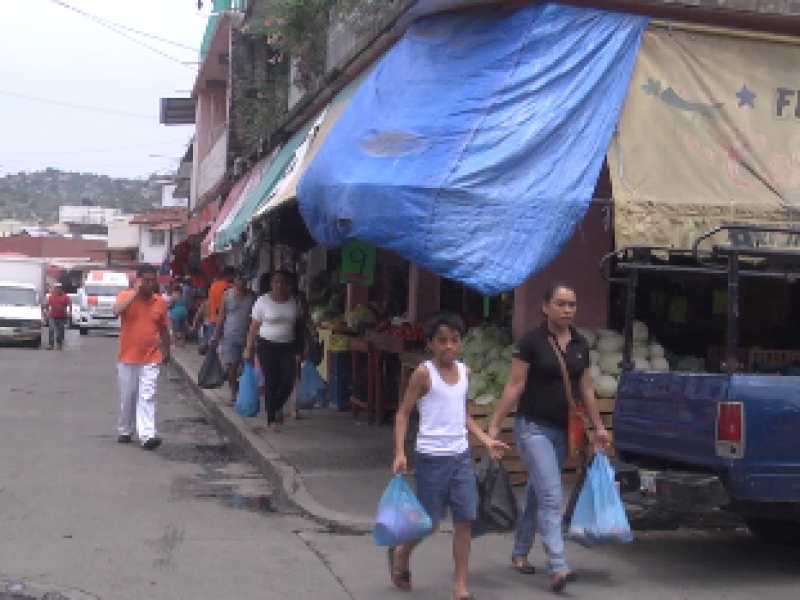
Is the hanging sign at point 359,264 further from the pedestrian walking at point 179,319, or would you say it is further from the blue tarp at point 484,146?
the pedestrian walking at point 179,319

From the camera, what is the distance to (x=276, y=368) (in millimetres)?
11703

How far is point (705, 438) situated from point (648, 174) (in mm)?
2702

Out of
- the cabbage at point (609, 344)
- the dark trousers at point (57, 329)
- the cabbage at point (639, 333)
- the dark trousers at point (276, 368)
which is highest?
the cabbage at point (639, 333)

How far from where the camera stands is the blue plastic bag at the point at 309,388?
12742 millimetres

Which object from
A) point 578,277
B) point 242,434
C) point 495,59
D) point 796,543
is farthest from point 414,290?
point 796,543

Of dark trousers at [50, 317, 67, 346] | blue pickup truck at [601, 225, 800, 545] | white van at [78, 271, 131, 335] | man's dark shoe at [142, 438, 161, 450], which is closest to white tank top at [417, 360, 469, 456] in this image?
blue pickup truck at [601, 225, 800, 545]

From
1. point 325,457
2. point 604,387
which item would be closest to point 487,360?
point 604,387

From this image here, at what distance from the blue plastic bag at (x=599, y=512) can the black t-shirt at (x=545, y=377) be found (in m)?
0.35

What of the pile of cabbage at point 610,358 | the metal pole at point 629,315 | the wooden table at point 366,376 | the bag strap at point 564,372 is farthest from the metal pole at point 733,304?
the wooden table at point 366,376

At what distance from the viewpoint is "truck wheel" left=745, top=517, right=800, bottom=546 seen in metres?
7.55

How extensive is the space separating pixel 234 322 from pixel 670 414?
793 cm

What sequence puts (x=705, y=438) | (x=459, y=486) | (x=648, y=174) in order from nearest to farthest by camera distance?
(x=459, y=486) < (x=705, y=438) < (x=648, y=174)

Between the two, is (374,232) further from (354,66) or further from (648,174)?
(354,66)

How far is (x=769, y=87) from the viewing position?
29.4ft
